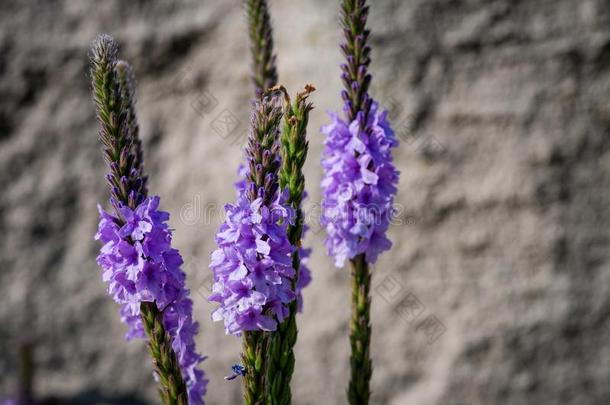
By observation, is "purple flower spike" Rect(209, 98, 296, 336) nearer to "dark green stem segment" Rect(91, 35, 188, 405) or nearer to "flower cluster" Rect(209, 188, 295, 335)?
"flower cluster" Rect(209, 188, 295, 335)

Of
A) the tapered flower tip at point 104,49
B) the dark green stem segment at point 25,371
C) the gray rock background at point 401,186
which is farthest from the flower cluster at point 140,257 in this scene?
the gray rock background at point 401,186

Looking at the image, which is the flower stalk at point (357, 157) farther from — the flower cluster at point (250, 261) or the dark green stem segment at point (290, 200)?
the flower cluster at point (250, 261)

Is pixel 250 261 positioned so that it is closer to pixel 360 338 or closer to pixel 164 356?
pixel 164 356

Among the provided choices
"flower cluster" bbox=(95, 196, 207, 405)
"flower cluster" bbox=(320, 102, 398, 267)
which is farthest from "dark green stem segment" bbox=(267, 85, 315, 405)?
"flower cluster" bbox=(95, 196, 207, 405)

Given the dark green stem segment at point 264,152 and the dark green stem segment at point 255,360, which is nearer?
the dark green stem segment at point 264,152

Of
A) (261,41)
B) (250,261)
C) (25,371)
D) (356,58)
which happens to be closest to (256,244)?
(250,261)

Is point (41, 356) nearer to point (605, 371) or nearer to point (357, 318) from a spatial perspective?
point (357, 318)

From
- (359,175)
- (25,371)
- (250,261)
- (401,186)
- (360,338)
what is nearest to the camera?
(250,261)
